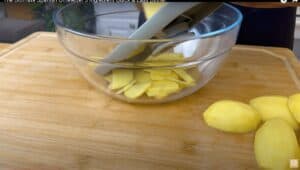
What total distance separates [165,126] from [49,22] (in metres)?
0.43

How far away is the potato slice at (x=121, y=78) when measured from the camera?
448mm

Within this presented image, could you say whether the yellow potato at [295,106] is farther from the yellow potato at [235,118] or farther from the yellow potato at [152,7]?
the yellow potato at [152,7]

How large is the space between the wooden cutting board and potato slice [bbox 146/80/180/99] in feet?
0.06

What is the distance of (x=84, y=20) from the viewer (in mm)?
588

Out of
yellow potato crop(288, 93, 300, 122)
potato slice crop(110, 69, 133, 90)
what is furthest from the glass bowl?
yellow potato crop(288, 93, 300, 122)

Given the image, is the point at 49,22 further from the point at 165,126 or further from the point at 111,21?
the point at 165,126

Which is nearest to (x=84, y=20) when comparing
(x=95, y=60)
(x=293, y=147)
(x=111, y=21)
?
(x=111, y=21)

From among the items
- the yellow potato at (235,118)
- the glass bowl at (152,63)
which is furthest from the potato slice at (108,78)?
the yellow potato at (235,118)

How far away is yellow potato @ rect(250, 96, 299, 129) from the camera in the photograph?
39 cm

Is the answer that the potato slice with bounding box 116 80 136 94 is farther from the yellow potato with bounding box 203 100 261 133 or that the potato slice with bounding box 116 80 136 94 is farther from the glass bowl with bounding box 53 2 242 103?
the yellow potato with bounding box 203 100 261 133

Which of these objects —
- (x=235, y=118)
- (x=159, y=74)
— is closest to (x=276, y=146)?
(x=235, y=118)

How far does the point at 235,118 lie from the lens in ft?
1.28

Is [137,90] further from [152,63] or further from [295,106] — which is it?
[295,106]

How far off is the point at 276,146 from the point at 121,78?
21cm
